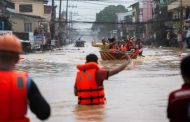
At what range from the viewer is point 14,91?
442cm

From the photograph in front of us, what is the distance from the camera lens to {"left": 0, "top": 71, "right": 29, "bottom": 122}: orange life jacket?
14.5ft

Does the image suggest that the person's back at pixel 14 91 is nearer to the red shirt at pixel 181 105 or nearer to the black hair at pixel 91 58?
the red shirt at pixel 181 105

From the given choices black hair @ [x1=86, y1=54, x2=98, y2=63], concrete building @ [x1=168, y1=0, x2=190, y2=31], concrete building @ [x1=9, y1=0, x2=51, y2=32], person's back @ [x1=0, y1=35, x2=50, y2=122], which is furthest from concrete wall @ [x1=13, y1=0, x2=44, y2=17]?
person's back @ [x1=0, y1=35, x2=50, y2=122]

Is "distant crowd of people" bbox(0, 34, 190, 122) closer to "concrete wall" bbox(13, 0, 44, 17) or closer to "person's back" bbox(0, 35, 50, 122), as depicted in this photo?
"person's back" bbox(0, 35, 50, 122)

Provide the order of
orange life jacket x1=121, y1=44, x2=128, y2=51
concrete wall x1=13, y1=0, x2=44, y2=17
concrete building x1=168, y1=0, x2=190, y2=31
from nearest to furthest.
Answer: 1. orange life jacket x1=121, y1=44, x2=128, y2=51
2. concrete building x1=168, y1=0, x2=190, y2=31
3. concrete wall x1=13, y1=0, x2=44, y2=17

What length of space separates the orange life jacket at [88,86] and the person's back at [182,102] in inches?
249

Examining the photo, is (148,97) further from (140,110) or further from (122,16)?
(122,16)

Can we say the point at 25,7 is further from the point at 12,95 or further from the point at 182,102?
the point at 182,102

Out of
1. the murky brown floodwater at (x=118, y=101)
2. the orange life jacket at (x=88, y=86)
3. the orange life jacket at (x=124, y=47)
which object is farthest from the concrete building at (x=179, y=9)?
the orange life jacket at (x=88, y=86)

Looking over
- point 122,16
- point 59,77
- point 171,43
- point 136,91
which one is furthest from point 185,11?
point 122,16

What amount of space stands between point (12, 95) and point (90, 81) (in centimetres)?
658

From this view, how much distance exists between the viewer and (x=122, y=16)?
556 ft

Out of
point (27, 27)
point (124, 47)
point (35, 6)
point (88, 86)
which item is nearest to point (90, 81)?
point (88, 86)

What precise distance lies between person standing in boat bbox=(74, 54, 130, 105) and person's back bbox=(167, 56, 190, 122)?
6.04 meters
